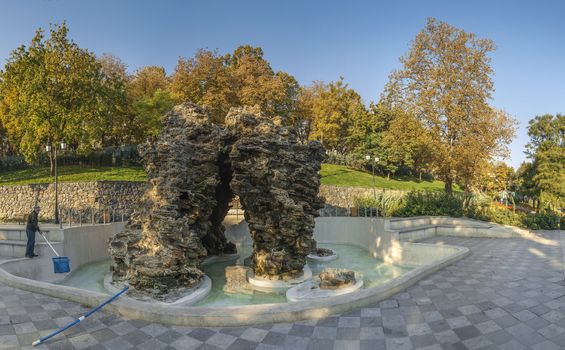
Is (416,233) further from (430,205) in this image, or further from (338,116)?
(338,116)

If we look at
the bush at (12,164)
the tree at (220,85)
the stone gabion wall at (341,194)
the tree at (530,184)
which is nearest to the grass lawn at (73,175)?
the bush at (12,164)

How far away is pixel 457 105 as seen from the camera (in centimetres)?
2164

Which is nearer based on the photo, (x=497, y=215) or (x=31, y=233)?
(x=31, y=233)

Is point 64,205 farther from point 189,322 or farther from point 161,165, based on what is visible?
point 189,322

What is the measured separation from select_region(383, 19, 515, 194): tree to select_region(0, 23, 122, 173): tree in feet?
79.9

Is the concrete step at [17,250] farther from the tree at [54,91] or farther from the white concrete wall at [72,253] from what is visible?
the tree at [54,91]

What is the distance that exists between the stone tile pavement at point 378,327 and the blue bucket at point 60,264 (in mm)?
4900

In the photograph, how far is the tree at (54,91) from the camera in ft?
81.3

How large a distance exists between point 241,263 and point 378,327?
1106cm

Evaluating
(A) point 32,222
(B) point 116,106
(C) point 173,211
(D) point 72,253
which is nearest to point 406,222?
(C) point 173,211

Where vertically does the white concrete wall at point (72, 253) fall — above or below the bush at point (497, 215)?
below

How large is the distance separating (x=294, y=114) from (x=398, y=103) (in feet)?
65.3

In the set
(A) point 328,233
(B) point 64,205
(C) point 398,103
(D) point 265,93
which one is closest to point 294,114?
(D) point 265,93

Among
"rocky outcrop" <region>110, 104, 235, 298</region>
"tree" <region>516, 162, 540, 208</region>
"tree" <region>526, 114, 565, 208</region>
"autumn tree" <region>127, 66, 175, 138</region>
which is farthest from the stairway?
"tree" <region>516, 162, 540, 208</region>
